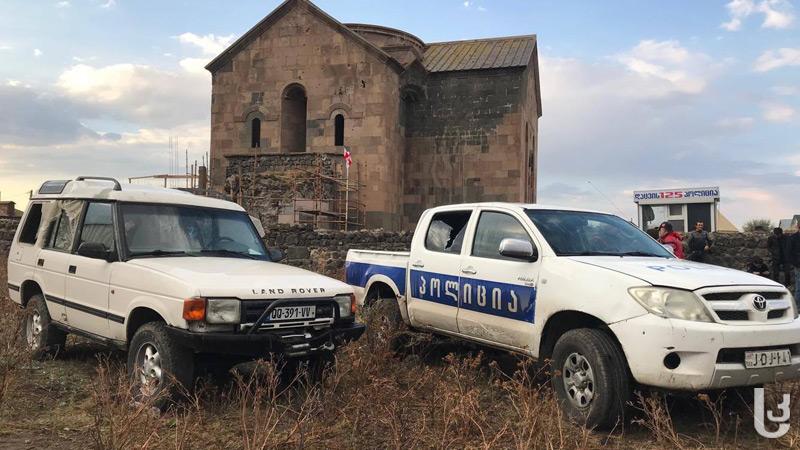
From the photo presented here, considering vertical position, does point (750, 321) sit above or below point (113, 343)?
above

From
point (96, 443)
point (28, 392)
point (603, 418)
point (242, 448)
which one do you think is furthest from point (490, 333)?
point (28, 392)

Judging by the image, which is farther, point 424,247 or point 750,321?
point 424,247

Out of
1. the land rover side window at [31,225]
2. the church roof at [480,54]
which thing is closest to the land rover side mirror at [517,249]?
the land rover side window at [31,225]

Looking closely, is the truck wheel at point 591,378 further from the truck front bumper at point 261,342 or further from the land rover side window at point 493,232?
the truck front bumper at point 261,342

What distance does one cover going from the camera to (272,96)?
2328 cm

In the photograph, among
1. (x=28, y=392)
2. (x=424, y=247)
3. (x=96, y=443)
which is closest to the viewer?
(x=96, y=443)

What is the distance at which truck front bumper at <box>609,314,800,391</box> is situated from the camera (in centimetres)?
429

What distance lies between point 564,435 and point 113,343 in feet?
13.5

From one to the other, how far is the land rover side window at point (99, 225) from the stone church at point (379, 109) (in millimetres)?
15239

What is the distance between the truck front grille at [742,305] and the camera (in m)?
4.45

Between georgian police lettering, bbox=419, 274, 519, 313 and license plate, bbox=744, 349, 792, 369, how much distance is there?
6.13ft

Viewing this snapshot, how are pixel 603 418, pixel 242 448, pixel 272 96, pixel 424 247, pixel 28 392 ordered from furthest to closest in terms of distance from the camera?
1. pixel 272 96
2. pixel 424 247
3. pixel 28 392
4. pixel 603 418
5. pixel 242 448

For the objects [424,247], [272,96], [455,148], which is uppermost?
[272,96]

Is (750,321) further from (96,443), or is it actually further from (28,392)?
(28,392)
